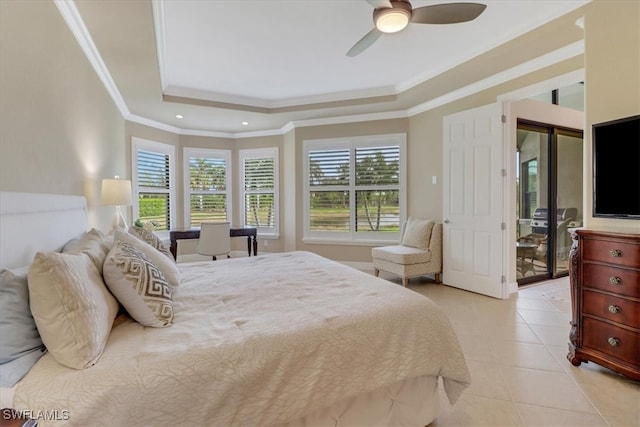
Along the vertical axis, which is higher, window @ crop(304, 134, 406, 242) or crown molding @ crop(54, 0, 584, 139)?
crown molding @ crop(54, 0, 584, 139)

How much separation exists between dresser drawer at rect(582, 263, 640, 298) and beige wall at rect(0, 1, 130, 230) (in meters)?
3.50

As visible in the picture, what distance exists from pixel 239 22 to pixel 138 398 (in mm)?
3008

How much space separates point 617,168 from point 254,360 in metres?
2.66

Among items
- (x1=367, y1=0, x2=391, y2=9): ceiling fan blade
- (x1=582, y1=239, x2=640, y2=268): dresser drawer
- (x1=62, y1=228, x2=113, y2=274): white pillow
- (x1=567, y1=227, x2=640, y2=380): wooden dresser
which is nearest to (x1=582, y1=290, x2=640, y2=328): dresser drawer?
(x1=567, y1=227, x2=640, y2=380): wooden dresser

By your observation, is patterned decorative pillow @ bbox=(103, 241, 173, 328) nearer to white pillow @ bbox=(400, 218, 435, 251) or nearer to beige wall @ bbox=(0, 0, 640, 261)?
beige wall @ bbox=(0, 0, 640, 261)

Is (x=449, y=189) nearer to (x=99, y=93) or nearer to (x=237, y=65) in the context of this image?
(x=237, y=65)

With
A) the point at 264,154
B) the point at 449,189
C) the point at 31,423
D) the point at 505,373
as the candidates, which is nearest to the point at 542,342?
the point at 505,373

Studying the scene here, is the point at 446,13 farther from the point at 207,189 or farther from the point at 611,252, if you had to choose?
the point at 207,189

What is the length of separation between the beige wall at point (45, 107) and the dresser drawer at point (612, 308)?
3.54m

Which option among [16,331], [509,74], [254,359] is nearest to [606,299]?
[254,359]

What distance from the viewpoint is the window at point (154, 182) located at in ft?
17.4

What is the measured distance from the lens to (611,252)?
207cm

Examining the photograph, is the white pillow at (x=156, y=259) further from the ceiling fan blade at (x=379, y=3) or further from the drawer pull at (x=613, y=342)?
the drawer pull at (x=613, y=342)

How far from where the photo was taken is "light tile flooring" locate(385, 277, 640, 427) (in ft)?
5.79
